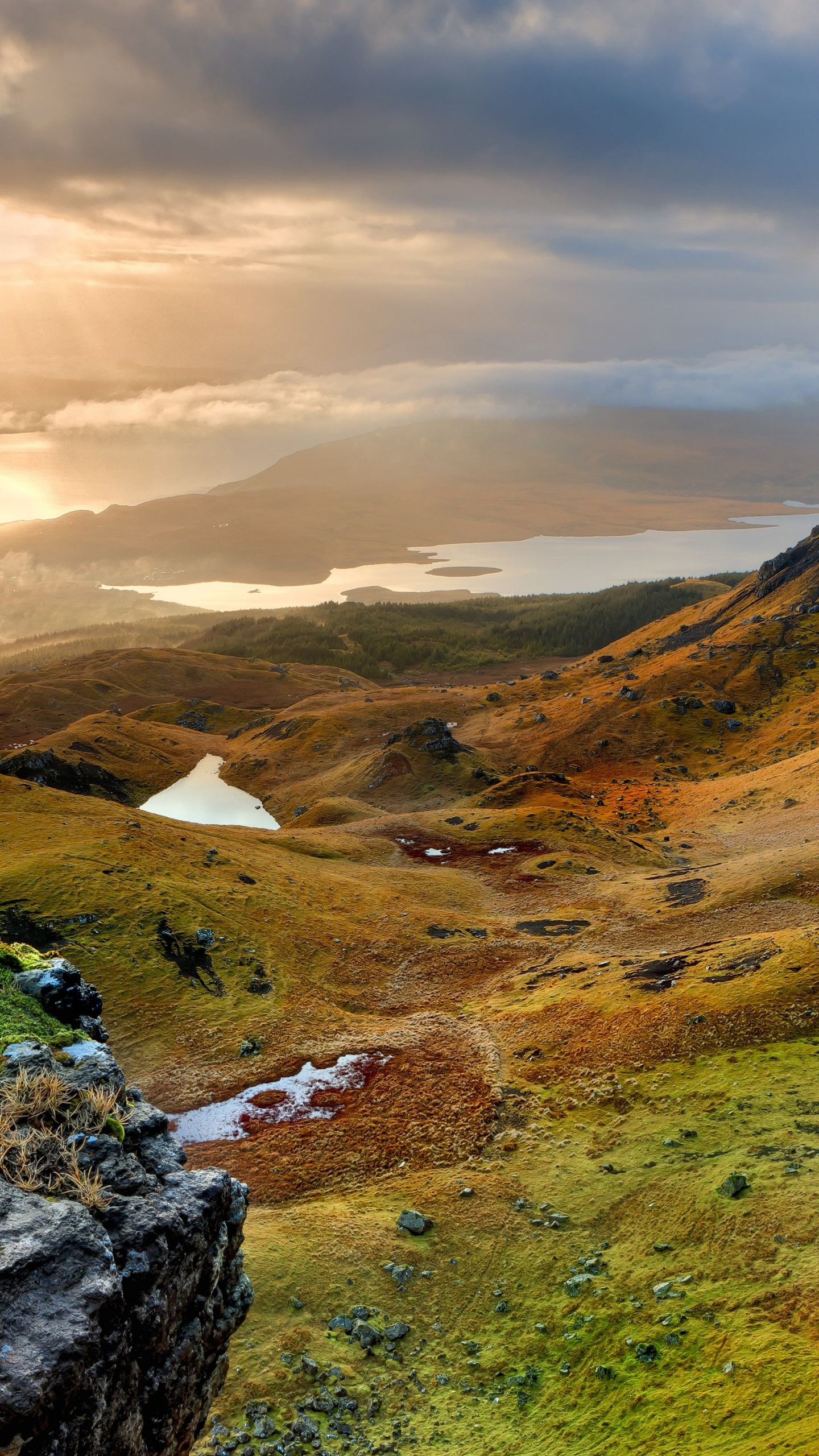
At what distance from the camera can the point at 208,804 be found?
140m

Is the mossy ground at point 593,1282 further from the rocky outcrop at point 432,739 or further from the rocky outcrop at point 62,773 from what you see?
the rocky outcrop at point 62,773

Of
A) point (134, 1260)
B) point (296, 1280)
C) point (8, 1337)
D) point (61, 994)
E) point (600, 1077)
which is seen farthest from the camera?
point (600, 1077)

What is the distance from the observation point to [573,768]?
13438 cm

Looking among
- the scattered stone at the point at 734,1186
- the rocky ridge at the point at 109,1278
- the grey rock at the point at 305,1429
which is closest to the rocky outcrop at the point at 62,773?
the grey rock at the point at 305,1429

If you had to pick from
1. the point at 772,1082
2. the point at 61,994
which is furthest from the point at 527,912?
the point at 61,994

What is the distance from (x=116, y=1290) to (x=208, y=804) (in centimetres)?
13150

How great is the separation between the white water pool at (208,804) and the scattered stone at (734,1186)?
102381mm

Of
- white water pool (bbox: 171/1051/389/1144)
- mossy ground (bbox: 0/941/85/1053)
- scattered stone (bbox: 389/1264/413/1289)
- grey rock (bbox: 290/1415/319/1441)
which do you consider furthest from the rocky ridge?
white water pool (bbox: 171/1051/389/1144)

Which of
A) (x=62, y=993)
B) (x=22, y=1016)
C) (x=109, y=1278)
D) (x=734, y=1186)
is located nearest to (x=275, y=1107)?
(x=734, y=1186)

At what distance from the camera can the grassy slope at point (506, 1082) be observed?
69.5ft

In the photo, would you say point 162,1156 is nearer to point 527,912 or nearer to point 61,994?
point 61,994

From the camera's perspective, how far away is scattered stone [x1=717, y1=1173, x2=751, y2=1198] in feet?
85.9

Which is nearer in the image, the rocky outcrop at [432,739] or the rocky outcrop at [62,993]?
the rocky outcrop at [62,993]

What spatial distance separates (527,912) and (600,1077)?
111 ft
